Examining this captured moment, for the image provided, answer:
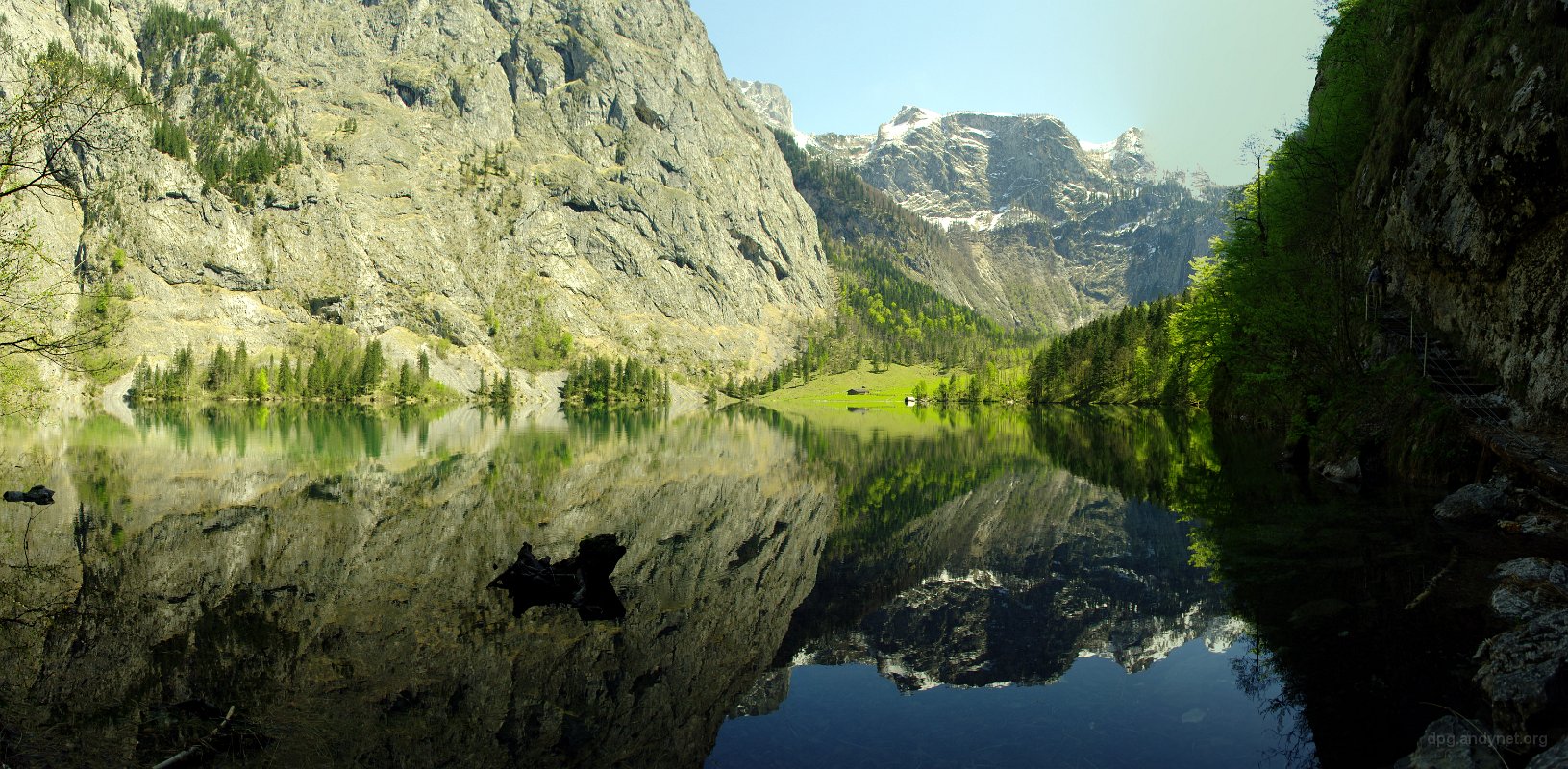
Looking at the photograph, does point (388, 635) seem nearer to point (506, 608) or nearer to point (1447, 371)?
point (506, 608)

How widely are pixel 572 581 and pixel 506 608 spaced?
1871 mm

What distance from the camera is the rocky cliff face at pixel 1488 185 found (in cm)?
2148

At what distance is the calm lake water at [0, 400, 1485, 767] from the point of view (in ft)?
38.1

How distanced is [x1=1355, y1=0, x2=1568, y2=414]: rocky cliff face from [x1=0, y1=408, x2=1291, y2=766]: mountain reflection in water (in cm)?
1248

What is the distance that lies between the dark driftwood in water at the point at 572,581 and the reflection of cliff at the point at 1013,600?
17.4ft

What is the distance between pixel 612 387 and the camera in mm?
186625

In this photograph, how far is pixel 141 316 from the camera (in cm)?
14812

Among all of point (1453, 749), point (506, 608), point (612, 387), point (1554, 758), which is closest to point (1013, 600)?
point (1453, 749)

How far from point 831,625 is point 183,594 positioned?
54.6 ft

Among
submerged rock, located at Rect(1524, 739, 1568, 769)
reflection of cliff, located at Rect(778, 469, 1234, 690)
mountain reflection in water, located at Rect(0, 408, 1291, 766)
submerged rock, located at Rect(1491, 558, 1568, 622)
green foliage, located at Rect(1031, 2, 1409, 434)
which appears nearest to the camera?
submerged rock, located at Rect(1524, 739, 1568, 769)

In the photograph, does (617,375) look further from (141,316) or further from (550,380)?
(141,316)

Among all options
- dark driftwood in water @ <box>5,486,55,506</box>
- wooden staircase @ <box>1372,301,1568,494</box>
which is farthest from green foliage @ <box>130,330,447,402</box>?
wooden staircase @ <box>1372,301,1568,494</box>

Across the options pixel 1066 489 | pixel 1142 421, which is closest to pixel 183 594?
pixel 1066 489

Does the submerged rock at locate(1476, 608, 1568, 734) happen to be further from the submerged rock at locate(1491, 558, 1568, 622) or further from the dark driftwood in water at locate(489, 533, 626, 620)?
the dark driftwood in water at locate(489, 533, 626, 620)
